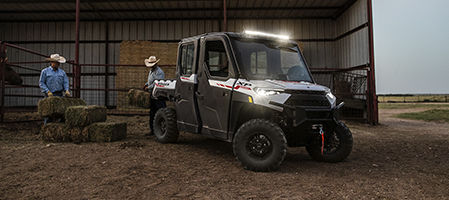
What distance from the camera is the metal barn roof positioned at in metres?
13.8

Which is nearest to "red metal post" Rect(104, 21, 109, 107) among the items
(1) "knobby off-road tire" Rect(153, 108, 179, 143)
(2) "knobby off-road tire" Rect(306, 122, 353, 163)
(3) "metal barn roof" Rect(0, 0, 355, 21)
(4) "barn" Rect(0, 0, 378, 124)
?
(4) "barn" Rect(0, 0, 378, 124)

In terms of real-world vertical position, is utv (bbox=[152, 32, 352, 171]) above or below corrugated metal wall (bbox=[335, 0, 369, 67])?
below

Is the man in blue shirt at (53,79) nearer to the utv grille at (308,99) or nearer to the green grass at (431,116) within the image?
the utv grille at (308,99)

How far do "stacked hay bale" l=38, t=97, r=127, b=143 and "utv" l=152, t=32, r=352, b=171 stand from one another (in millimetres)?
1793

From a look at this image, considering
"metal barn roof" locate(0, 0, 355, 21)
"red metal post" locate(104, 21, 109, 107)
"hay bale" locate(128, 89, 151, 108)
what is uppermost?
"metal barn roof" locate(0, 0, 355, 21)

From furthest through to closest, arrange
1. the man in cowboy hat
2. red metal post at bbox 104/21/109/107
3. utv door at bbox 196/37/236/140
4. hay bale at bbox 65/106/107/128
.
Answer: 1. red metal post at bbox 104/21/109/107
2. the man in cowboy hat
3. hay bale at bbox 65/106/107/128
4. utv door at bbox 196/37/236/140

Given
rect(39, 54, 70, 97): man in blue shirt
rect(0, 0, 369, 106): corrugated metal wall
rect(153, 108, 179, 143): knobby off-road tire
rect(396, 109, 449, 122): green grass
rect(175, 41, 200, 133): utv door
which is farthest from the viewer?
rect(0, 0, 369, 106): corrugated metal wall

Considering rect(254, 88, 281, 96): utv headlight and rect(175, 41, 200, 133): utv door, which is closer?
rect(254, 88, 281, 96): utv headlight

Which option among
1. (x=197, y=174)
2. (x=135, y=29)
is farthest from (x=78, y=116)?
(x=135, y=29)

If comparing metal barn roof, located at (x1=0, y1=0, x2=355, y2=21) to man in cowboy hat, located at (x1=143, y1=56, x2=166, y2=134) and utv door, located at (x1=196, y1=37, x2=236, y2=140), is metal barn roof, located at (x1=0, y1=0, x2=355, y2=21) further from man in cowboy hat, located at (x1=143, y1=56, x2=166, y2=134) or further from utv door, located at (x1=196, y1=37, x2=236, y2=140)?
utv door, located at (x1=196, y1=37, x2=236, y2=140)

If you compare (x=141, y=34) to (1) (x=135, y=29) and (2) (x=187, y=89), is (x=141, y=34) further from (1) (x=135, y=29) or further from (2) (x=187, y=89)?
(2) (x=187, y=89)

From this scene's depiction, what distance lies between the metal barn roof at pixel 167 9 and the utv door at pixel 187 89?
9319 millimetres

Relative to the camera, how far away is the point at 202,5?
14.2 m

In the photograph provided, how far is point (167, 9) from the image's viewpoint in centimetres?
1466
